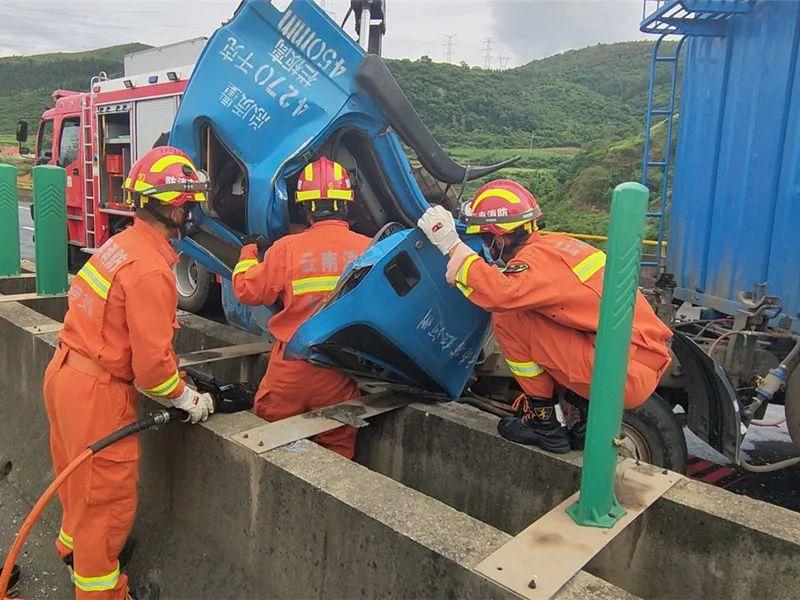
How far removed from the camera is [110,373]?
2.82 meters

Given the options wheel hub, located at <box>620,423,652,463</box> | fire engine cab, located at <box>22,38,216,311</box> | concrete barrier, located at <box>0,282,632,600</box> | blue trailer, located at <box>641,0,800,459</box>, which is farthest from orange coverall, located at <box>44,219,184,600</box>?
fire engine cab, located at <box>22,38,216,311</box>

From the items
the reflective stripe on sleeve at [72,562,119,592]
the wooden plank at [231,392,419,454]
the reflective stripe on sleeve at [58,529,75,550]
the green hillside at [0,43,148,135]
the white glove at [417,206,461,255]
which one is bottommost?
the reflective stripe on sleeve at [72,562,119,592]

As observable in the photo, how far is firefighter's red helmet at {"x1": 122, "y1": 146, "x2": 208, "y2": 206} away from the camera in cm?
295

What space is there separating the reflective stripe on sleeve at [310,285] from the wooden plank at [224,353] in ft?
3.65

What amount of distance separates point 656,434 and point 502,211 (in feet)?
5.47

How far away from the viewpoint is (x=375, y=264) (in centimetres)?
307

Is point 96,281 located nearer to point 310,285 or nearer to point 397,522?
point 310,285

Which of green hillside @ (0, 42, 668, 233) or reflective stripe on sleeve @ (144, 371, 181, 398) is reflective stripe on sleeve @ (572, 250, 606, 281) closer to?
reflective stripe on sleeve @ (144, 371, 181, 398)

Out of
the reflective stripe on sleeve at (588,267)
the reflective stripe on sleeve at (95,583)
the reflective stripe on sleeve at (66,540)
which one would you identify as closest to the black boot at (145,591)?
the reflective stripe on sleeve at (95,583)

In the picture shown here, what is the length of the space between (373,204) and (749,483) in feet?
10.5

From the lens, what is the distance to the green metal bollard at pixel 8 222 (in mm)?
6305

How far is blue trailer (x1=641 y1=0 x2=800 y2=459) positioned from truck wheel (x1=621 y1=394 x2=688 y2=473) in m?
0.17

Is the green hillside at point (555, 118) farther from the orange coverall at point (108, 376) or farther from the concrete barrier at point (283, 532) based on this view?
the orange coverall at point (108, 376)

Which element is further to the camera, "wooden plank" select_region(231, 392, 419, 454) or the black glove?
the black glove
